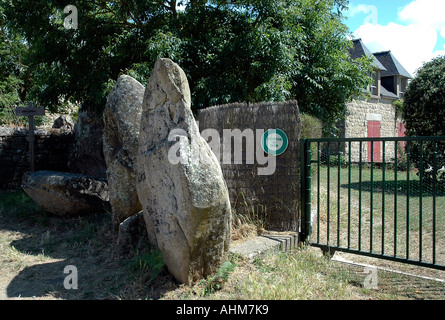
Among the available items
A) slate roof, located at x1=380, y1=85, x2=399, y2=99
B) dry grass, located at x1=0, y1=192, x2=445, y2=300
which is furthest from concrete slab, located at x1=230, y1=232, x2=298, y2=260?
slate roof, located at x1=380, y1=85, x2=399, y2=99

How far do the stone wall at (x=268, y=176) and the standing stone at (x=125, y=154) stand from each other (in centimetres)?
120

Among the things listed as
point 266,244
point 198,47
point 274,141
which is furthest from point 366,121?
point 266,244

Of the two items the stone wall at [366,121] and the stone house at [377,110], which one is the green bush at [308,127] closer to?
the stone wall at [366,121]

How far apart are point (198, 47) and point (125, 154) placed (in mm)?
3395

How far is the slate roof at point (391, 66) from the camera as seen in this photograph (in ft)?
68.7

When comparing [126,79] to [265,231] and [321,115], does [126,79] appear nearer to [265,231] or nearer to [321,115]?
[265,231]

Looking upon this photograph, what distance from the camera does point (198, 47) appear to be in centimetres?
717

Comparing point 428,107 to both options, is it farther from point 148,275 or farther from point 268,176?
point 148,275

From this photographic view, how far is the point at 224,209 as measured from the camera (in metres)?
3.23

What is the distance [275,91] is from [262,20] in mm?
1644

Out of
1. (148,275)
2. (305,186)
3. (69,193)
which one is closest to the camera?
(148,275)

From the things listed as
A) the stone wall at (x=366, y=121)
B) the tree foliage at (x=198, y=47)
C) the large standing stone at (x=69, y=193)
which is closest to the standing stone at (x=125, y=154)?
the large standing stone at (x=69, y=193)

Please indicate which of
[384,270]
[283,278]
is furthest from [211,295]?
[384,270]

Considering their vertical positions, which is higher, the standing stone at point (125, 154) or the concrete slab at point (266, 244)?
the standing stone at point (125, 154)
